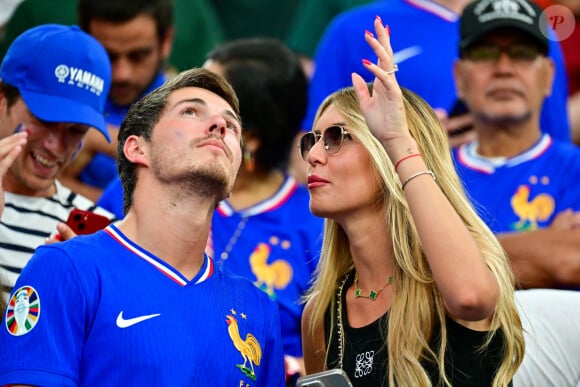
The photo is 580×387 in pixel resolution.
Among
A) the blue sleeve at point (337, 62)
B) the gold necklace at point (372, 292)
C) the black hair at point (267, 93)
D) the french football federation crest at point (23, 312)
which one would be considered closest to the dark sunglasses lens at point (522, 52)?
the blue sleeve at point (337, 62)

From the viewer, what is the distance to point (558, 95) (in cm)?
590

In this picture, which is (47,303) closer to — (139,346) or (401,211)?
(139,346)

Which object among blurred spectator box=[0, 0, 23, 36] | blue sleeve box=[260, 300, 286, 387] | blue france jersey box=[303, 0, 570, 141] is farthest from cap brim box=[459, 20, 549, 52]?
blurred spectator box=[0, 0, 23, 36]

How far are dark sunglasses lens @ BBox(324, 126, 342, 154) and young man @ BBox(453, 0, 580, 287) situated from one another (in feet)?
4.11

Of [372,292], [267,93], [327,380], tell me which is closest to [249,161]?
[267,93]

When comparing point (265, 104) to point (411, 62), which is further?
point (411, 62)

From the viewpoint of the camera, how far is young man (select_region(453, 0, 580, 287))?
5254mm

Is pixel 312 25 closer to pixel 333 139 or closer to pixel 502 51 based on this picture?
pixel 502 51

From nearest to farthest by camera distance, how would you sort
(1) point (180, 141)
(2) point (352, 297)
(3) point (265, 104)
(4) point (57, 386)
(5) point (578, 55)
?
1. (4) point (57, 386)
2. (1) point (180, 141)
3. (2) point (352, 297)
4. (3) point (265, 104)
5. (5) point (578, 55)

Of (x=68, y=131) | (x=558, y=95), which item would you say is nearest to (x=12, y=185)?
(x=68, y=131)

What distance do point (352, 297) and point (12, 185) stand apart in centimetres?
146

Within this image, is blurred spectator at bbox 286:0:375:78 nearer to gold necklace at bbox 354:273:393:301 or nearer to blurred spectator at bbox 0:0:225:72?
blurred spectator at bbox 0:0:225:72

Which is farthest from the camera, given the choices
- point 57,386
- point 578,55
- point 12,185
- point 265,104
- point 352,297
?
point 578,55

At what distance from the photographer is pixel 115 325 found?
342 centimetres
